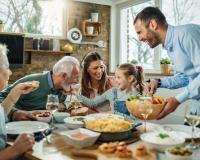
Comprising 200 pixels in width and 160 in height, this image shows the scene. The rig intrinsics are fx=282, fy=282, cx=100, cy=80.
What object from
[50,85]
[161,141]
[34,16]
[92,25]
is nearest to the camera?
[161,141]

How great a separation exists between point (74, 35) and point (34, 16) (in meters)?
0.89

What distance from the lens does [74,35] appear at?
5.92m

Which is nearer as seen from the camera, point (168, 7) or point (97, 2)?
point (168, 7)

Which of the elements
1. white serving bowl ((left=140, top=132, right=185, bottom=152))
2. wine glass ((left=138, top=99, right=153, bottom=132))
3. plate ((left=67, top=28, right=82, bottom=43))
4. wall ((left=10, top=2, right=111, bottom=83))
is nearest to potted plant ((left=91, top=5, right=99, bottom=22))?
wall ((left=10, top=2, right=111, bottom=83))

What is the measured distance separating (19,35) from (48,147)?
4.03m

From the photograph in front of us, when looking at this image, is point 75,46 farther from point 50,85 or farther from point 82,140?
point 82,140

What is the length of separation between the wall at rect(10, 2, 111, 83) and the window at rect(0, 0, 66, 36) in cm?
21

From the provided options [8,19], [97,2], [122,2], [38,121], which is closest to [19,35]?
[8,19]

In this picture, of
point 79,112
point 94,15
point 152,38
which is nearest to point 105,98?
point 79,112

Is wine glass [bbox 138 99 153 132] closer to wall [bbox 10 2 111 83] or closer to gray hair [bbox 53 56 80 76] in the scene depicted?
gray hair [bbox 53 56 80 76]

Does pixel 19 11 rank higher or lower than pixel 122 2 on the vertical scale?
lower

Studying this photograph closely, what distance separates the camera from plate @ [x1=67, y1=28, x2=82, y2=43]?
231 inches

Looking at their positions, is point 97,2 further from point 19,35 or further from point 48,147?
point 48,147

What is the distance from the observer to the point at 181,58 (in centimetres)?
204
